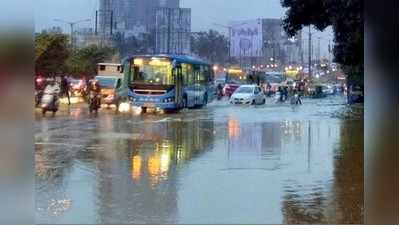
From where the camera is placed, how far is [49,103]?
63.7ft

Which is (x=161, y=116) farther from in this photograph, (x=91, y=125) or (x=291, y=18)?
(x=291, y=18)

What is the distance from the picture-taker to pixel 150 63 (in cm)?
1972

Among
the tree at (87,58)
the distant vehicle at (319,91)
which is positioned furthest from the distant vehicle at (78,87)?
the distant vehicle at (319,91)

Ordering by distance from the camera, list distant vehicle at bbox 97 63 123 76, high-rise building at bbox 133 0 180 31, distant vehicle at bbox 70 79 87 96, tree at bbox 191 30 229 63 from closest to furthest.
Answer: high-rise building at bbox 133 0 180 31 < tree at bbox 191 30 229 63 < distant vehicle at bbox 97 63 123 76 < distant vehicle at bbox 70 79 87 96

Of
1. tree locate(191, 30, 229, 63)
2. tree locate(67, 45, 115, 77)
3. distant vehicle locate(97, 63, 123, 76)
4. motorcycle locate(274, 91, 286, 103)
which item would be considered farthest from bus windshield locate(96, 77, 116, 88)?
motorcycle locate(274, 91, 286, 103)

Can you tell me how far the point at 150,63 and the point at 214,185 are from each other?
12.5 meters

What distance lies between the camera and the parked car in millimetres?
26734

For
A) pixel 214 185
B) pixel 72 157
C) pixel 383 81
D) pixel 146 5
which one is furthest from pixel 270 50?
pixel 383 81

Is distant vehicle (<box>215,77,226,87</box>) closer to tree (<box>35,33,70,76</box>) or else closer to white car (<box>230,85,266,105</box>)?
white car (<box>230,85,266,105</box>)

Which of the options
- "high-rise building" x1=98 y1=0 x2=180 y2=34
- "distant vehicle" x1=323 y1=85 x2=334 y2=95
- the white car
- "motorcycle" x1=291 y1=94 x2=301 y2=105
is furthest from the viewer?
"distant vehicle" x1=323 y1=85 x2=334 y2=95

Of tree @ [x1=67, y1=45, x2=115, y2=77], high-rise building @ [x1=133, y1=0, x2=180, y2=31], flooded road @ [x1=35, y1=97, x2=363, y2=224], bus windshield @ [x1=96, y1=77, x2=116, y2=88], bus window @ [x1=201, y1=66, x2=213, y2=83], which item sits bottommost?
flooded road @ [x1=35, y1=97, x2=363, y2=224]

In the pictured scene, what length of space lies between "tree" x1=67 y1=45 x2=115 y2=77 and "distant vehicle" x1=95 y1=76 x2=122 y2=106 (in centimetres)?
57

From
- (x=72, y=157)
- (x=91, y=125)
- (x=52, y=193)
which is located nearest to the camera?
(x=52, y=193)

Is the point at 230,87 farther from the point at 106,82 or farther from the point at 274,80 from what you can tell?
the point at 106,82
